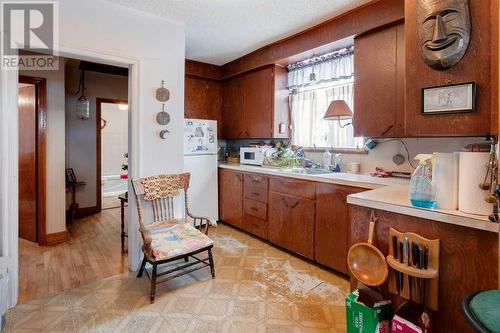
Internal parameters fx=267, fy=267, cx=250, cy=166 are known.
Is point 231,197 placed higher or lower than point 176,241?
higher

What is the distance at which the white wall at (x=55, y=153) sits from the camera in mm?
3180

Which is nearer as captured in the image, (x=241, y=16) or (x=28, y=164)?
(x=241, y=16)

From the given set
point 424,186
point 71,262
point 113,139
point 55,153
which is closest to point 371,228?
point 424,186

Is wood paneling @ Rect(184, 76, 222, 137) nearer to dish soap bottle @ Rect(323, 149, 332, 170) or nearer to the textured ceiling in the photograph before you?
the textured ceiling

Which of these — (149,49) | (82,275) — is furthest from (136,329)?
(149,49)

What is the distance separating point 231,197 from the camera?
3.71 m

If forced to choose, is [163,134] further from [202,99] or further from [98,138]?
[98,138]

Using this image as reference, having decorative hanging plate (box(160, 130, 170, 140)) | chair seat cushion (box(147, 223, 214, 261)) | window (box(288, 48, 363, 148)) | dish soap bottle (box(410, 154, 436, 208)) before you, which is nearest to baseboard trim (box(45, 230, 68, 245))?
chair seat cushion (box(147, 223, 214, 261))

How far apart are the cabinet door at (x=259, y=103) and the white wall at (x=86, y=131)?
2.44 m

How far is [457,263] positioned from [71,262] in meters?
3.17

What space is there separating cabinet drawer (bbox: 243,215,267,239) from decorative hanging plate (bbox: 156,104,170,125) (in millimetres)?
1578

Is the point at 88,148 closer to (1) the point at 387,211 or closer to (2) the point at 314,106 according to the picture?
(2) the point at 314,106

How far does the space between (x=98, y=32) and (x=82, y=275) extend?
2.14m

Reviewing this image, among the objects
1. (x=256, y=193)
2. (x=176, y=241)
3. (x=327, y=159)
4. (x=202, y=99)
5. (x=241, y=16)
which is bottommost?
(x=176, y=241)
